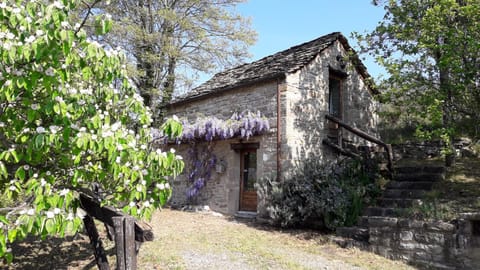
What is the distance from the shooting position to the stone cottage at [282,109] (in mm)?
8492

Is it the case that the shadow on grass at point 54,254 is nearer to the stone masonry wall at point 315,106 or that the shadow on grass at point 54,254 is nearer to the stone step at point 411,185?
the stone masonry wall at point 315,106

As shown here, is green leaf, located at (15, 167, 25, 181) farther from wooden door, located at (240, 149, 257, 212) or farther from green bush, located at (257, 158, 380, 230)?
wooden door, located at (240, 149, 257, 212)

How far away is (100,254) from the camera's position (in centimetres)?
372

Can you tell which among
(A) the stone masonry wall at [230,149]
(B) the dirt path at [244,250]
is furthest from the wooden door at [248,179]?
(B) the dirt path at [244,250]

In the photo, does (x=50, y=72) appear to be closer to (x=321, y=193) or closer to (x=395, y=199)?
(x=321, y=193)

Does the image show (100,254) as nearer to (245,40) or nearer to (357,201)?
(357,201)

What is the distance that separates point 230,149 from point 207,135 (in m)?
0.76

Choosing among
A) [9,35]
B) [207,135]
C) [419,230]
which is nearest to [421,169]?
[419,230]

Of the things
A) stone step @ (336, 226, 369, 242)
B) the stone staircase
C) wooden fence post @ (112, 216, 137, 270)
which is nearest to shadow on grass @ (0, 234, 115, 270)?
wooden fence post @ (112, 216, 137, 270)

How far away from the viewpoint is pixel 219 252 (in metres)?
5.73

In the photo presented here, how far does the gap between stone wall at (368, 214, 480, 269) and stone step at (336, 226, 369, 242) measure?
0.29m

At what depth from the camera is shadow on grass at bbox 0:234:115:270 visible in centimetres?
554

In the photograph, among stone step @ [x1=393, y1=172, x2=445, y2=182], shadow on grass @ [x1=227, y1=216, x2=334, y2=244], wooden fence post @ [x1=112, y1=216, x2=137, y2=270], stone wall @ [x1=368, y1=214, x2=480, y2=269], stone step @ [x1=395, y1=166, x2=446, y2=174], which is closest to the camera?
wooden fence post @ [x1=112, y1=216, x2=137, y2=270]

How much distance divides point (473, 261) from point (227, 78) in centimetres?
818
